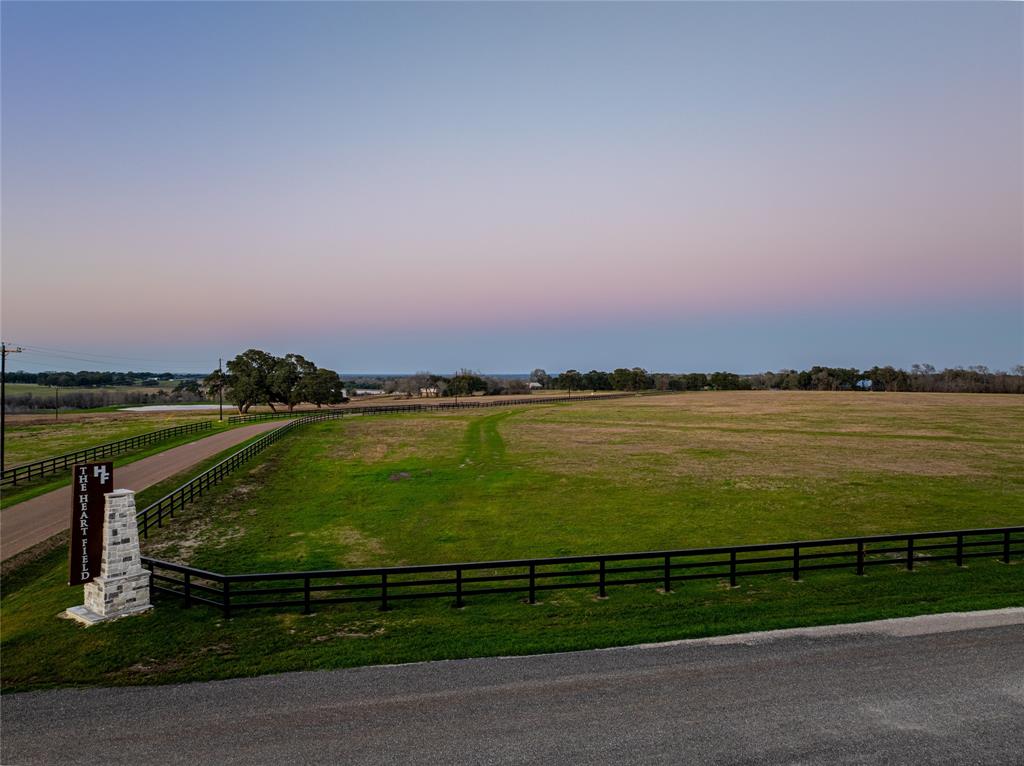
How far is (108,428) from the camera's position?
6931cm

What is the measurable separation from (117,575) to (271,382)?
8900 cm

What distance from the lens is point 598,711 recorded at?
954 centimetres

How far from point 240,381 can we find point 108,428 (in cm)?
2653

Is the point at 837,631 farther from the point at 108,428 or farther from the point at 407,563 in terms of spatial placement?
the point at 108,428

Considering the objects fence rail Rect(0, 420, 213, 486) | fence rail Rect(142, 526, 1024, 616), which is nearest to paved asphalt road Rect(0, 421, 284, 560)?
fence rail Rect(0, 420, 213, 486)

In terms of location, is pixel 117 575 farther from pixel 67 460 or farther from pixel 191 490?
pixel 67 460

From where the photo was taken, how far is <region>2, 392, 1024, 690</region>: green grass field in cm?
1268

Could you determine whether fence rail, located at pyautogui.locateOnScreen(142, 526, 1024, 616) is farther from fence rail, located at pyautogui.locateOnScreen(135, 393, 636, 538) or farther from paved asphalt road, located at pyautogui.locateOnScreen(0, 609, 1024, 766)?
fence rail, located at pyautogui.locateOnScreen(135, 393, 636, 538)

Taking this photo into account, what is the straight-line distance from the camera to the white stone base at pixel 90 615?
14115 millimetres

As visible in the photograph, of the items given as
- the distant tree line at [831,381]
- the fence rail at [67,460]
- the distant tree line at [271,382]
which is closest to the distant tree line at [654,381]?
the distant tree line at [831,381]

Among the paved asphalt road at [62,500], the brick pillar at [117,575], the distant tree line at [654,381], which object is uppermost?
the distant tree line at [654,381]

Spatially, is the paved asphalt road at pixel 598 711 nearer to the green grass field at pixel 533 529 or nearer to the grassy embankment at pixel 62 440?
the green grass field at pixel 533 529

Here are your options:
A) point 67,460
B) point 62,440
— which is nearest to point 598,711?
point 67,460

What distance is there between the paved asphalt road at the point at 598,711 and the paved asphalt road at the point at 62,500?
1654cm
